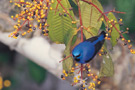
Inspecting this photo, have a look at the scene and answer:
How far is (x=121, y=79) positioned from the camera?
103 centimetres

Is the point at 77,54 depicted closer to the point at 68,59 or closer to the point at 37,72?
the point at 68,59

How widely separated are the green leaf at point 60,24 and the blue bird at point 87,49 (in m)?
0.06

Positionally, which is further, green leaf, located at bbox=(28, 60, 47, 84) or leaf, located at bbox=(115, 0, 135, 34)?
green leaf, located at bbox=(28, 60, 47, 84)

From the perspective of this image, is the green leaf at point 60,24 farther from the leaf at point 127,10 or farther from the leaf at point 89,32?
the leaf at point 127,10

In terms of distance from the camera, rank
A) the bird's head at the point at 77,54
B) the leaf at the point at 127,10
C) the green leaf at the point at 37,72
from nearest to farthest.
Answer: the bird's head at the point at 77,54 < the leaf at the point at 127,10 < the green leaf at the point at 37,72

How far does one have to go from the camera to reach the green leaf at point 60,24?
65cm

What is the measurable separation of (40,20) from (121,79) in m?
0.56

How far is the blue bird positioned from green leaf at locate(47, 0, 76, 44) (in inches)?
2.6

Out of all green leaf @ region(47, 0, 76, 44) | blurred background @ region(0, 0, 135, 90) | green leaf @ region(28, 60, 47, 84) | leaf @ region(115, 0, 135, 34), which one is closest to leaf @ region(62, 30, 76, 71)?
green leaf @ region(47, 0, 76, 44)

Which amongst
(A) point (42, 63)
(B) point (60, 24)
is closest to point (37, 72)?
(A) point (42, 63)

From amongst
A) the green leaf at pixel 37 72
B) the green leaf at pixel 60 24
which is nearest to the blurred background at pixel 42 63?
the green leaf at pixel 37 72

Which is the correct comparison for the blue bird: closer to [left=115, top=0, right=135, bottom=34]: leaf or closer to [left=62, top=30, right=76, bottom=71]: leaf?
[left=62, top=30, right=76, bottom=71]: leaf

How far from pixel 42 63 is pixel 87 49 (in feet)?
1.54

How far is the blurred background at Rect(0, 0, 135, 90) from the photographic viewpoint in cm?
86
